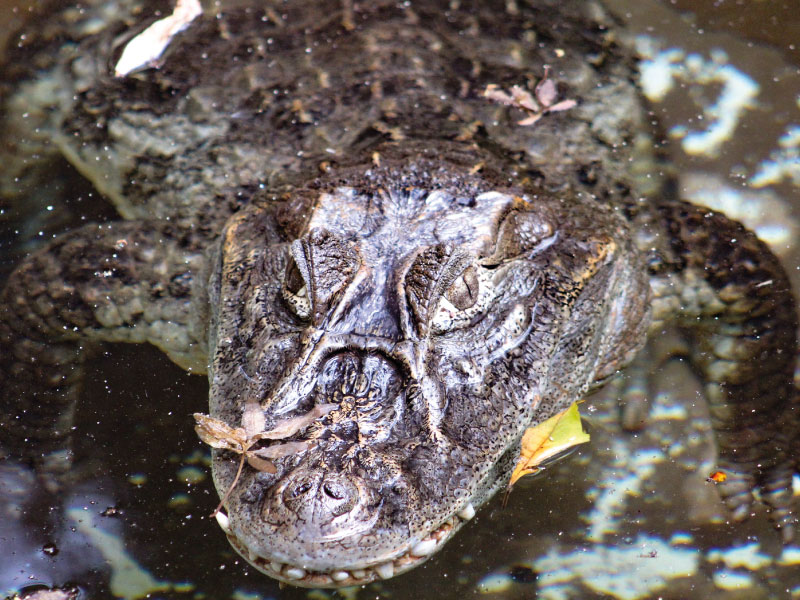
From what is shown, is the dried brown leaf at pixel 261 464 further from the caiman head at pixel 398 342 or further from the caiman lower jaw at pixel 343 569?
the caiman lower jaw at pixel 343 569

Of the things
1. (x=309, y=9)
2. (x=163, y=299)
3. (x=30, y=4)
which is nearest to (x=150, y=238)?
(x=163, y=299)

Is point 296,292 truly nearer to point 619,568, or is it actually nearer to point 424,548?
point 424,548

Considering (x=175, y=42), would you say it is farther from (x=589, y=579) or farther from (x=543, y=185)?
(x=589, y=579)

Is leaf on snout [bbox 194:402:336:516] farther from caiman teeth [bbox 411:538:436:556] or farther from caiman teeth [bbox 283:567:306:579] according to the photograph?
caiman teeth [bbox 411:538:436:556]

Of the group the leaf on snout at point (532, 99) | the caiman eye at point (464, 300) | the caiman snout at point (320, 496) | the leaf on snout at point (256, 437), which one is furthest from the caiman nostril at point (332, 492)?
the leaf on snout at point (532, 99)

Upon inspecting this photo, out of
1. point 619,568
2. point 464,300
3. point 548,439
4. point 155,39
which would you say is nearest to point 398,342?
point 464,300
